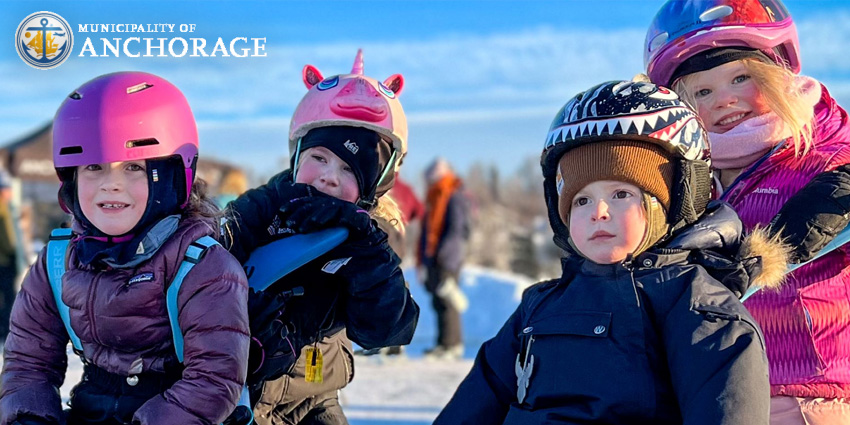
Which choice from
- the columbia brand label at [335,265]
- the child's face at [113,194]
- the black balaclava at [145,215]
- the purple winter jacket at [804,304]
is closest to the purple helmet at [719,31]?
the purple winter jacket at [804,304]

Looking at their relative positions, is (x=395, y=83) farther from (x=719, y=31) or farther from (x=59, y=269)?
(x=59, y=269)

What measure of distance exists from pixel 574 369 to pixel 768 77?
1371mm

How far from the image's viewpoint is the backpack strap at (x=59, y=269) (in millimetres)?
2840

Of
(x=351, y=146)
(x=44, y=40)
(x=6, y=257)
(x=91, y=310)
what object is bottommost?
(x=91, y=310)

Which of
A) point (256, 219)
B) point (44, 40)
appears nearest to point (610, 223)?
point (256, 219)

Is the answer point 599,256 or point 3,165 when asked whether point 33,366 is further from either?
point 3,165

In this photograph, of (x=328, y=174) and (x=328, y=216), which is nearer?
(x=328, y=216)

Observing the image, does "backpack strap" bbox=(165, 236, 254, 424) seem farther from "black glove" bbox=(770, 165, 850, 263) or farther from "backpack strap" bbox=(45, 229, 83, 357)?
"black glove" bbox=(770, 165, 850, 263)

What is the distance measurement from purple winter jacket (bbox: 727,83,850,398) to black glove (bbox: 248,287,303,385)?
4.77 ft

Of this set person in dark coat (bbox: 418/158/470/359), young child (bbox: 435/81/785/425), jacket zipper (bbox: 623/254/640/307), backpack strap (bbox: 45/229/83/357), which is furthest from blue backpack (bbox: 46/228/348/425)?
person in dark coat (bbox: 418/158/470/359)

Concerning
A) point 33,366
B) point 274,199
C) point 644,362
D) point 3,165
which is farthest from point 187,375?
point 3,165

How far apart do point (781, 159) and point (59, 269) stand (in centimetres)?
225

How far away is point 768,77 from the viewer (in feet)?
10.5

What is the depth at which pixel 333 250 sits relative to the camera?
3.11 meters
